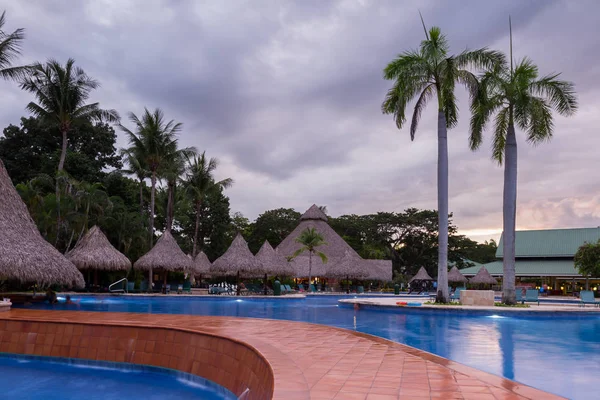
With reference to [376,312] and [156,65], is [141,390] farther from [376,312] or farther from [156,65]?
[156,65]

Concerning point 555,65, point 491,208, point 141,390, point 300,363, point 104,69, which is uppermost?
point 555,65

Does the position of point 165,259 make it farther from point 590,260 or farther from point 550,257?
point 550,257

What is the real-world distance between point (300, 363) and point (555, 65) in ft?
52.8

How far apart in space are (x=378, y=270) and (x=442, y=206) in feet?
64.9

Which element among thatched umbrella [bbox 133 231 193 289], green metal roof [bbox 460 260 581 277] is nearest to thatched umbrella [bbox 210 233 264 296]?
thatched umbrella [bbox 133 231 193 289]

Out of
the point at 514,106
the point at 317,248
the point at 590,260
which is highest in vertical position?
the point at 514,106

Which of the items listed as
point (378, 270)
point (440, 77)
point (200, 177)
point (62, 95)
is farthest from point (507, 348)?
point (378, 270)

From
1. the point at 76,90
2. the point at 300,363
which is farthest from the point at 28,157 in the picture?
the point at 300,363

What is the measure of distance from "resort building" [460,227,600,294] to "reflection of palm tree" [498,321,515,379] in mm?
24280

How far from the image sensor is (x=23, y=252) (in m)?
11.6

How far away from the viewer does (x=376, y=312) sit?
1620 centimetres

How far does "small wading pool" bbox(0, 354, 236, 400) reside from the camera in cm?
656

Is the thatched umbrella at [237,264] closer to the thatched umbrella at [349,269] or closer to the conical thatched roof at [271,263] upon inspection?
the conical thatched roof at [271,263]

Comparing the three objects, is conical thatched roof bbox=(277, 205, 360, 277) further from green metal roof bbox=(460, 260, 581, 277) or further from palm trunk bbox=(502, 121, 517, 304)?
palm trunk bbox=(502, 121, 517, 304)
